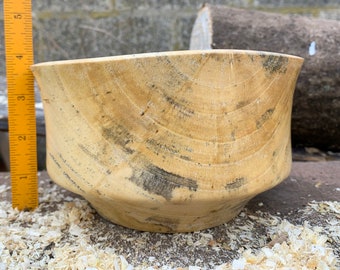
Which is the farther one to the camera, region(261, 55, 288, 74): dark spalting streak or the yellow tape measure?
the yellow tape measure

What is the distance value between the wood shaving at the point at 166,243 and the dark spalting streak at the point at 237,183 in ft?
0.51

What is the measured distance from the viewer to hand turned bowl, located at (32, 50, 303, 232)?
0.77 m

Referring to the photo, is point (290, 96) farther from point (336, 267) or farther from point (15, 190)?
point (15, 190)

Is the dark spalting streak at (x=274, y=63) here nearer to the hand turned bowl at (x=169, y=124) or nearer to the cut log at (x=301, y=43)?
the hand turned bowl at (x=169, y=124)

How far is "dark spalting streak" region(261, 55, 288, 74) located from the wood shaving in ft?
1.25

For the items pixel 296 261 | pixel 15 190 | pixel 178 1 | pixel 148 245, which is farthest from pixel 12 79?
pixel 178 1

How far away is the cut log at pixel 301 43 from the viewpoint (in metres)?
1.53

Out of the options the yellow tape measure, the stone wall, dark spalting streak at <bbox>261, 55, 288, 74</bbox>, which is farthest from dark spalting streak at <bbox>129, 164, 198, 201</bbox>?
the stone wall

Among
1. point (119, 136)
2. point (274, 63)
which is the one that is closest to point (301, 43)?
point (274, 63)

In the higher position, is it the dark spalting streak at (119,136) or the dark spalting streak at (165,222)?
the dark spalting streak at (119,136)

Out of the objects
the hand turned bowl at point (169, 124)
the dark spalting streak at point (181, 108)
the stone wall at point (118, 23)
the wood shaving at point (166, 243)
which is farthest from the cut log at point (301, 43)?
the dark spalting streak at point (181, 108)

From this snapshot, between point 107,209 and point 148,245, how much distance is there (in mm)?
132

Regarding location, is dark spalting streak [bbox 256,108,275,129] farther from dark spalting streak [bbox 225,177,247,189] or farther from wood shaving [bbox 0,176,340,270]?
wood shaving [bbox 0,176,340,270]

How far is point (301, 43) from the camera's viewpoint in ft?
5.03
